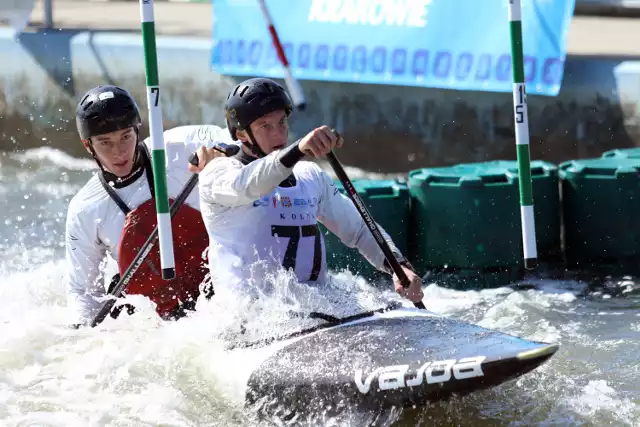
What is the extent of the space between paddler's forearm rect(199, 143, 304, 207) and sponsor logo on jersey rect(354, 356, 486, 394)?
0.81m

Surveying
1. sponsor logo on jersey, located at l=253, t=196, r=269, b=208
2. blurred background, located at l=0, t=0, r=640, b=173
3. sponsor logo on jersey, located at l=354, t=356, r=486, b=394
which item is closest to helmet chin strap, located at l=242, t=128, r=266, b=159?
sponsor logo on jersey, located at l=253, t=196, r=269, b=208

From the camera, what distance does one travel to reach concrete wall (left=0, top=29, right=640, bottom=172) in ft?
27.3

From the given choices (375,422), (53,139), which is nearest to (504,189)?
(375,422)

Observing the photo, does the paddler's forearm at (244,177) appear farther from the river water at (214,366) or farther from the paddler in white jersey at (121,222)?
the paddler in white jersey at (121,222)

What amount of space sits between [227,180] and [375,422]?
3.79 feet

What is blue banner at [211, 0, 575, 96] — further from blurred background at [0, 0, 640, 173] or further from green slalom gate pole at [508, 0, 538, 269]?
green slalom gate pole at [508, 0, 538, 269]

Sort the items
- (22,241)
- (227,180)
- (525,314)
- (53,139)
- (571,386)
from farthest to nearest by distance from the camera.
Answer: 1. (53,139)
2. (22,241)
3. (525,314)
4. (571,386)
5. (227,180)

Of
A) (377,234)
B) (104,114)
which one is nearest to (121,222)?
(104,114)

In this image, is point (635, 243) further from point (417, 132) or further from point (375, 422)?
point (375, 422)

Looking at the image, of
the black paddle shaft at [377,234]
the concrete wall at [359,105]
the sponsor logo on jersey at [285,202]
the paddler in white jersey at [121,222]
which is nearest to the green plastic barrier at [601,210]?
the concrete wall at [359,105]

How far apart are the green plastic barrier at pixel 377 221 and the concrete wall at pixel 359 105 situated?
180 cm

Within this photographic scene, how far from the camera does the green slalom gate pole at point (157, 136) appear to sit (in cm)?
469

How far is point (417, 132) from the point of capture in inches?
355

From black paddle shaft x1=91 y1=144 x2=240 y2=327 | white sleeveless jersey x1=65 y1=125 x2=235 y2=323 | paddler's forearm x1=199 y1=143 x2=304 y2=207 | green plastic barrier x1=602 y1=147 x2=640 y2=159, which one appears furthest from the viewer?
green plastic barrier x1=602 y1=147 x2=640 y2=159
